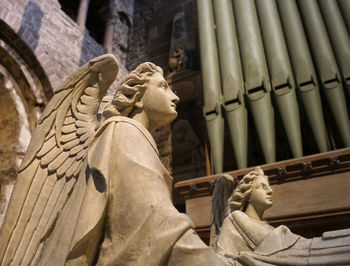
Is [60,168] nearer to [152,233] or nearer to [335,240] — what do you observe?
[152,233]

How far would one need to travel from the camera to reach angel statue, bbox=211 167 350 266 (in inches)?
36.5

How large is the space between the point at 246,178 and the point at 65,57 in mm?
3384

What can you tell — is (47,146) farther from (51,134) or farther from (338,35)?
(338,35)

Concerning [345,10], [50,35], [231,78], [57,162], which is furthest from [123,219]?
[50,35]

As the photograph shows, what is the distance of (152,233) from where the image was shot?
771 mm

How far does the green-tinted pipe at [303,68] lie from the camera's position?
2658 millimetres

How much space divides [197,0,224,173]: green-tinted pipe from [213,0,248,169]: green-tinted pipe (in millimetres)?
66

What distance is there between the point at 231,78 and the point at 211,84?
202 mm

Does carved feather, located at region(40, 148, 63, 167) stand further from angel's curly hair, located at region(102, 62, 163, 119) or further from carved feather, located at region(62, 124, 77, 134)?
angel's curly hair, located at region(102, 62, 163, 119)

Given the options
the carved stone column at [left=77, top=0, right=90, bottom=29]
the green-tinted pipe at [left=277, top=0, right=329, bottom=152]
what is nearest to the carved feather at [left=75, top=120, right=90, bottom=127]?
the green-tinted pipe at [left=277, top=0, right=329, bottom=152]

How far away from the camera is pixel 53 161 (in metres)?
1.17

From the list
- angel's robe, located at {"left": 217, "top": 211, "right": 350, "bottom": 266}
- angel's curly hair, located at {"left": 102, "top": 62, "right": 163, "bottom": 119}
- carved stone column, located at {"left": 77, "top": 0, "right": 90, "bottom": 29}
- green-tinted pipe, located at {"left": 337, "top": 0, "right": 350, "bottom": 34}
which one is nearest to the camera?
angel's robe, located at {"left": 217, "top": 211, "right": 350, "bottom": 266}

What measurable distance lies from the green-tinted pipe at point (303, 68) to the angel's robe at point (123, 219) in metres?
2.04

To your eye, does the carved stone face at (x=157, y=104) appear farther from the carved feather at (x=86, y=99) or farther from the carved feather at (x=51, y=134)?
the carved feather at (x=51, y=134)
